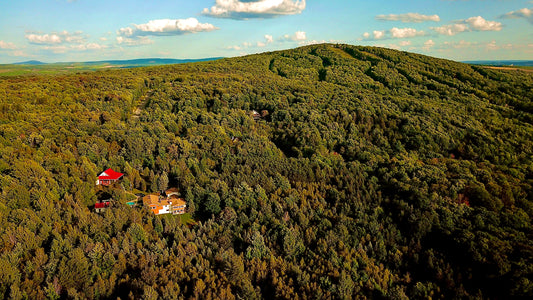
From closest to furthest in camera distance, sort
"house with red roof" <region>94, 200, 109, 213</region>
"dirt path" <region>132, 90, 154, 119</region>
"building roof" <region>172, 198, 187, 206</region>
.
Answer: "house with red roof" <region>94, 200, 109, 213</region>, "building roof" <region>172, 198, 187, 206</region>, "dirt path" <region>132, 90, 154, 119</region>

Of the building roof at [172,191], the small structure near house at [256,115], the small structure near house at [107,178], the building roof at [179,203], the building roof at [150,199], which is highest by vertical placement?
the small structure near house at [256,115]

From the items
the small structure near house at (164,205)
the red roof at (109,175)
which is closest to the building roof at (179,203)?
the small structure near house at (164,205)

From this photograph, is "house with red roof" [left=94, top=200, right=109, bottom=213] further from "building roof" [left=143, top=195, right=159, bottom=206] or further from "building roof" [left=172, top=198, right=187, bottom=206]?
"building roof" [left=172, top=198, right=187, bottom=206]

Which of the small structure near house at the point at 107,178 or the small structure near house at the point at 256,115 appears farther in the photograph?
the small structure near house at the point at 256,115

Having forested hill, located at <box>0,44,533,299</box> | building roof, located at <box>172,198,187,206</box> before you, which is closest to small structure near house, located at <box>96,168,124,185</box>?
forested hill, located at <box>0,44,533,299</box>

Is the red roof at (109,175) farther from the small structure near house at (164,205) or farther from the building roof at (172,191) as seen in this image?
the small structure near house at (164,205)

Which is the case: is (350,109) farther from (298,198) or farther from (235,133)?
(298,198)

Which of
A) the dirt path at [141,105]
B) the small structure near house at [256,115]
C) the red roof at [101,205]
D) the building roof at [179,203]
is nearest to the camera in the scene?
the red roof at [101,205]
